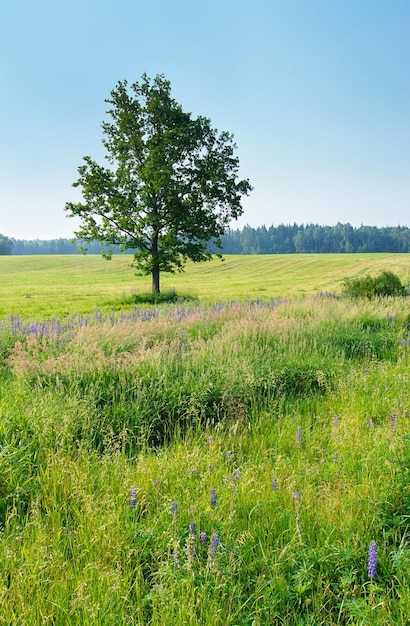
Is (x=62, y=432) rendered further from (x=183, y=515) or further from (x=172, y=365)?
(x=172, y=365)

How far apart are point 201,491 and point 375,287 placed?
14.9 metres

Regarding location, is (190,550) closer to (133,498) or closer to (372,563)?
(133,498)

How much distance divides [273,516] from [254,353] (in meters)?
4.09

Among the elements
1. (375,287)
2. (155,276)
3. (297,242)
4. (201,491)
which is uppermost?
(297,242)

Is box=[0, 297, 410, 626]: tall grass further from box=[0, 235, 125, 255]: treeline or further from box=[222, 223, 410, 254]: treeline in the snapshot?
box=[0, 235, 125, 255]: treeline

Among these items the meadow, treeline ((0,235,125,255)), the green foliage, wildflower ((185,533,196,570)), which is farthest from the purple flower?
treeline ((0,235,125,255))

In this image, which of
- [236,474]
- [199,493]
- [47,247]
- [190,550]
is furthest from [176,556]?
[47,247]

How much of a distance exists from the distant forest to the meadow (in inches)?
4930

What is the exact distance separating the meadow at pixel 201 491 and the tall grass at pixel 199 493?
17 mm

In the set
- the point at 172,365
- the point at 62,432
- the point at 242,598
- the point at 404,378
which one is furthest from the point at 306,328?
the point at 242,598

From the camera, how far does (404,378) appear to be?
5812 mm

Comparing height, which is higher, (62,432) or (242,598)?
→ (62,432)

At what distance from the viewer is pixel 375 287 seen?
53.3 ft

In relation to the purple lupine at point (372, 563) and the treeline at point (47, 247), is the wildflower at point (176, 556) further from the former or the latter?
the treeline at point (47, 247)
